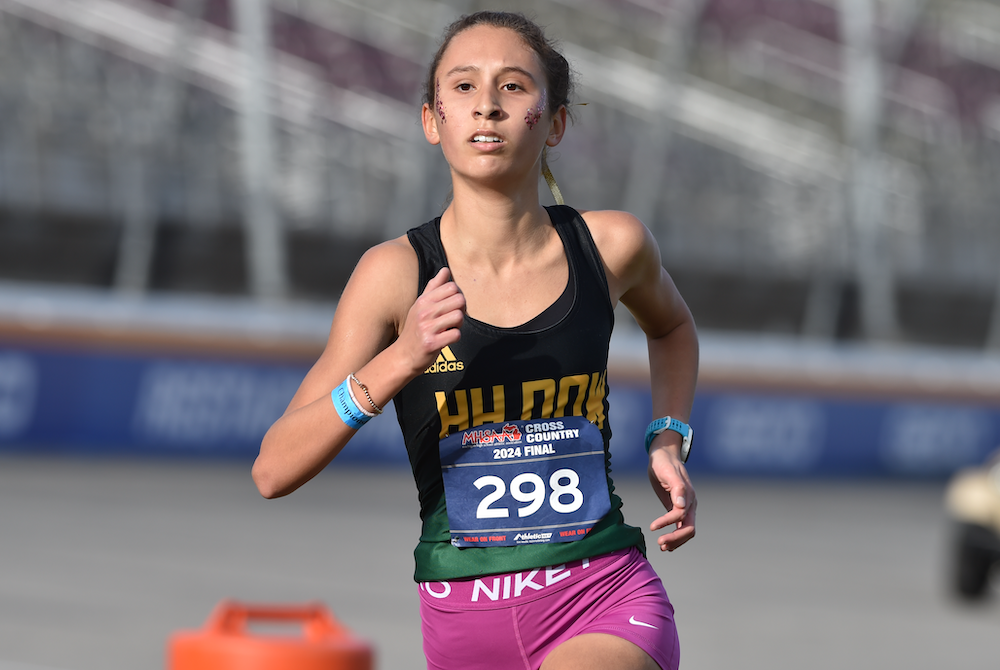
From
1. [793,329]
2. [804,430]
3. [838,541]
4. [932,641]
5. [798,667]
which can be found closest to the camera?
[798,667]

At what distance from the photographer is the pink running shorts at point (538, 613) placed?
2.50 m

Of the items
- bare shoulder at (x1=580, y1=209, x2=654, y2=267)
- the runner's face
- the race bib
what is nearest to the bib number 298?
the race bib

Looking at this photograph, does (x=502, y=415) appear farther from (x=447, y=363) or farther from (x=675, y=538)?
(x=675, y=538)

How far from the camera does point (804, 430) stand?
56.3 ft

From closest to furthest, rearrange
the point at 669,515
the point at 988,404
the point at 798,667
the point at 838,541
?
1. the point at 669,515
2. the point at 798,667
3. the point at 838,541
4. the point at 988,404

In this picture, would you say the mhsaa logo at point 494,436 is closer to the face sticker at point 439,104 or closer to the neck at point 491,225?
the neck at point 491,225

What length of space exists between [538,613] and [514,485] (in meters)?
0.24

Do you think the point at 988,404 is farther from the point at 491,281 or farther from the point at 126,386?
the point at 491,281

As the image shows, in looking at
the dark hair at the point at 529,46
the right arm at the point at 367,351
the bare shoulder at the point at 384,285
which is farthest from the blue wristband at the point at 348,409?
the dark hair at the point at 529,46

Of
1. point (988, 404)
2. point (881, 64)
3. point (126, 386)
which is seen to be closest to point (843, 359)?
point (988, 404)

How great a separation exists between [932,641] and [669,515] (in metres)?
5.57

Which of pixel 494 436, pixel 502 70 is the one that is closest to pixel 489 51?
pixel 502 70

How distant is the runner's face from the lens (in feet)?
8.26

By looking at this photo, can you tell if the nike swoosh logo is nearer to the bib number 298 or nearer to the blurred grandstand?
the bib number 298
